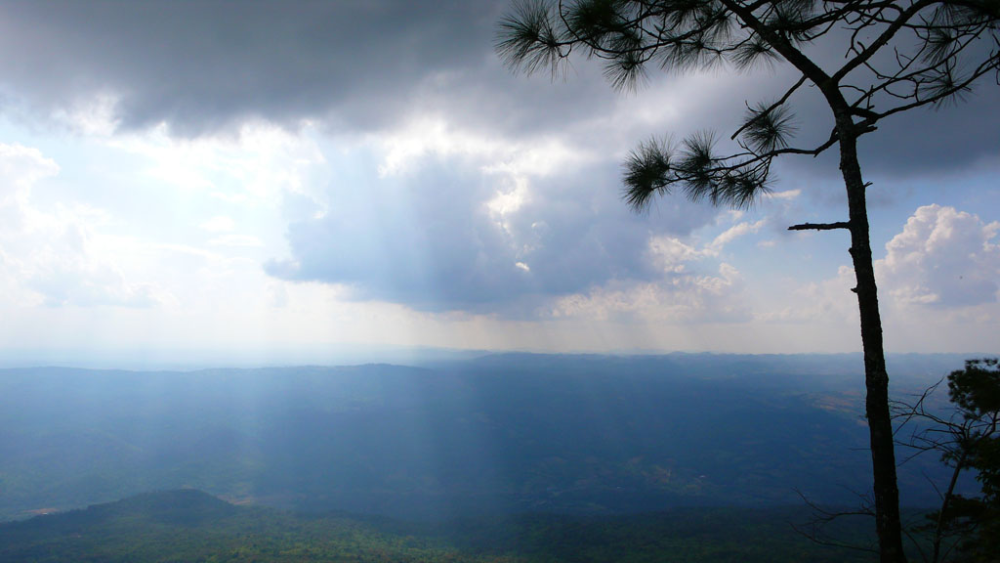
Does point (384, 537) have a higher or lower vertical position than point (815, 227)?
lower

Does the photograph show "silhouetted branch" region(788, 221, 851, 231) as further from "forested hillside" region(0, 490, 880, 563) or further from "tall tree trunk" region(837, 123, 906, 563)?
"forested hillside" region(0, 490, 880, 563)

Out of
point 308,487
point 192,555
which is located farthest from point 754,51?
point 308,487

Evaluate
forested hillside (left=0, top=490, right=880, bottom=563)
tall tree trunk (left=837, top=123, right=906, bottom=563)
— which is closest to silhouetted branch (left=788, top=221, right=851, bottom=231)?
tall tree trunk (left=837, top=123, right=906, bottom=563)

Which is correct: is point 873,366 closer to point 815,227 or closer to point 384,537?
point 815,227

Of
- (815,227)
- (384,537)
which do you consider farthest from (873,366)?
(384,537)

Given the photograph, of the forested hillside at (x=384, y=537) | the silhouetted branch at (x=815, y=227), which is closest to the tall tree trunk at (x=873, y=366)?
the silhouetted branch at (x=815, y=227)

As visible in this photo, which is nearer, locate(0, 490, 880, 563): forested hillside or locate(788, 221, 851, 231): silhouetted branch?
locate(788, 221, 851, 231): silhouetted branch

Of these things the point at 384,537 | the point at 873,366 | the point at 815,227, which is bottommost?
the point at 384,537

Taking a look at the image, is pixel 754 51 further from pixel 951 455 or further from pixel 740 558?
pixel 740 558
